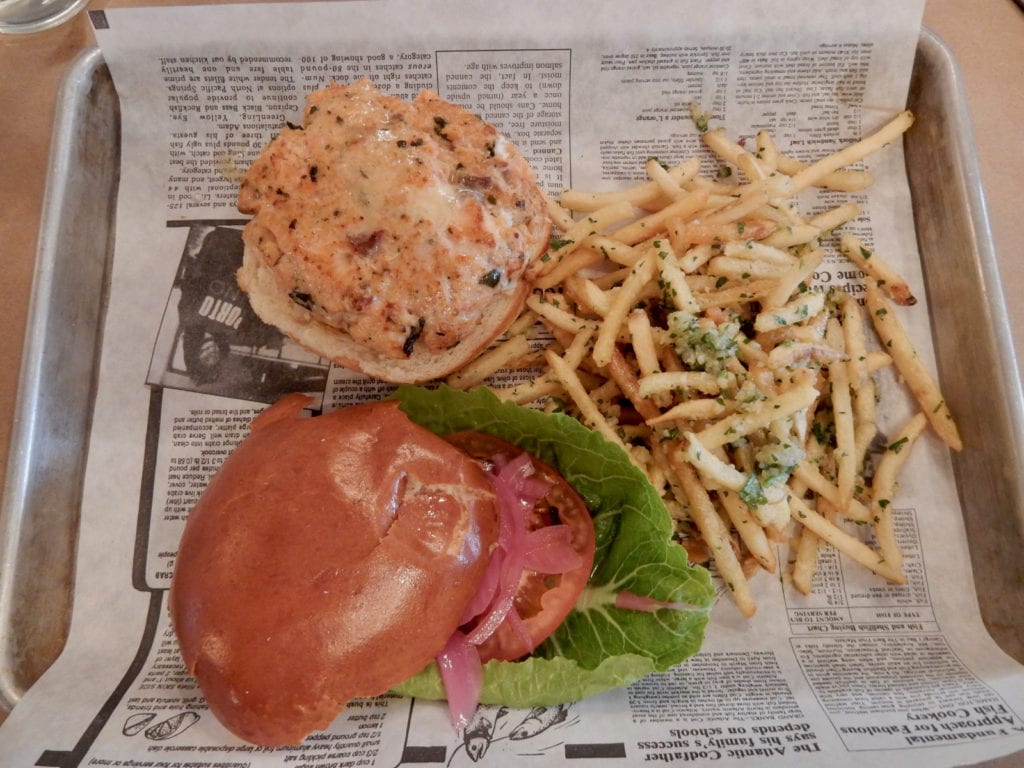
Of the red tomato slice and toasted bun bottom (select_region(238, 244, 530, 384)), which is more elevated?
toasted bun bottom (select_region(238, 244, 530, 384))

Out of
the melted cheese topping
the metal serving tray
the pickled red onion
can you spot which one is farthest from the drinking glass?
the pickled red onion

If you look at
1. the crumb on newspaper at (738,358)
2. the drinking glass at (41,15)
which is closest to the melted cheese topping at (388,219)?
the crumb on newspaper at (738,358)

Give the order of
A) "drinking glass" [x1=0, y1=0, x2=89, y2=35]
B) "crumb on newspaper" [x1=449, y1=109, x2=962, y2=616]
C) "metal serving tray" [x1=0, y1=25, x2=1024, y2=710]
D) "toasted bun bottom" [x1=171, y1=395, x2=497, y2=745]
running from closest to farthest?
"toasted bun bottom" [x1=171, y1=395, x2=497, y2=745], "crumb on newspaper" [x1=449, y1=109, x2=962, y2=616], "metal serving tray" [x1=0, y1=25, x2=1024, y2=710], "drinking glass" [x1=0, y1=0, x2=89, y2=35]

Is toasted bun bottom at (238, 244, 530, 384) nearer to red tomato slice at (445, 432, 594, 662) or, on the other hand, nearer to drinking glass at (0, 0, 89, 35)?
red tomato slice at (445, 432, 594, 662)

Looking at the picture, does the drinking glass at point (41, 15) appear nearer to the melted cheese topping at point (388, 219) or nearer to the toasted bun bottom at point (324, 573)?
the melted cheese topping at point (388, 219)

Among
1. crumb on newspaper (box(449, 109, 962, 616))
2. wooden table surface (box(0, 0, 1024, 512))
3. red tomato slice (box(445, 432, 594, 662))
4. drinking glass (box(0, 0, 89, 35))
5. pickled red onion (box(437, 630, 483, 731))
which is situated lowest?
pickled red onion (box(437, 630, 483, 731))

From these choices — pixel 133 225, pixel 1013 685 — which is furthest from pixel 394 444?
pixel 1013 685
